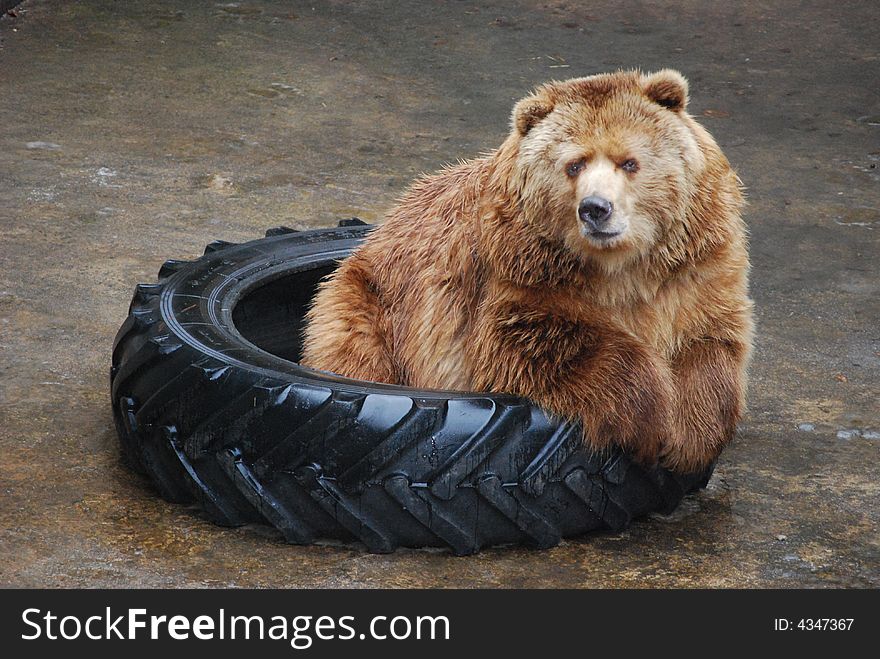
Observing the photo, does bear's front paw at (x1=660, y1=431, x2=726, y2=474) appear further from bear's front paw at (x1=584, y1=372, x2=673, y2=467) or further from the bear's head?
the bear's head

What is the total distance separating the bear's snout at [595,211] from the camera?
3.30m

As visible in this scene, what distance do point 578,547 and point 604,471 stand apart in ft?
0.83

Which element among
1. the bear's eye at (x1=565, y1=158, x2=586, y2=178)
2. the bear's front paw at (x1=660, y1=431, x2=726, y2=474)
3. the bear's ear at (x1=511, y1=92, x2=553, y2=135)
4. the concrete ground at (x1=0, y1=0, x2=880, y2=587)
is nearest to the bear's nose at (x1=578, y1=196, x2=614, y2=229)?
the bear's eye at (x1=565, y1=158, x2=586, y2=178)

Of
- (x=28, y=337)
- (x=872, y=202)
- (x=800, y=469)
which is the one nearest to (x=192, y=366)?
(x=28, y=337)

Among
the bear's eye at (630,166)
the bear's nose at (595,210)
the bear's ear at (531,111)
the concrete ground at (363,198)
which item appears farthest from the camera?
the concrete ground at (363,198)

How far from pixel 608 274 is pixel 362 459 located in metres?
0.86

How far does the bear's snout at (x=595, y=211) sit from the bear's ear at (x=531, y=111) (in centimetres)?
34

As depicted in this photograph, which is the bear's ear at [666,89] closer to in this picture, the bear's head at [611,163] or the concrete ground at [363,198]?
the bear's head at [611,163]

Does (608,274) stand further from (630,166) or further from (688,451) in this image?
(688,451)

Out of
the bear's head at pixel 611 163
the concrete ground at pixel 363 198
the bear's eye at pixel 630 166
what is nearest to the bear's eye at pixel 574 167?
the bear's head at pixel 611 163

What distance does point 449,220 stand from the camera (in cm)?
396

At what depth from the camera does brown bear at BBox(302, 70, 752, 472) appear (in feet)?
11.3

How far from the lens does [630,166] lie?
3.42 meters

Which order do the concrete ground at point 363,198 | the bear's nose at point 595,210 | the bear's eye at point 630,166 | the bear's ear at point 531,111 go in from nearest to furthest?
1. the bear's nose at point 595,210
2. the bear's eye at point 630,166
3. the bear's ear at point 531,111
4. the concrete ground at point 363,198
